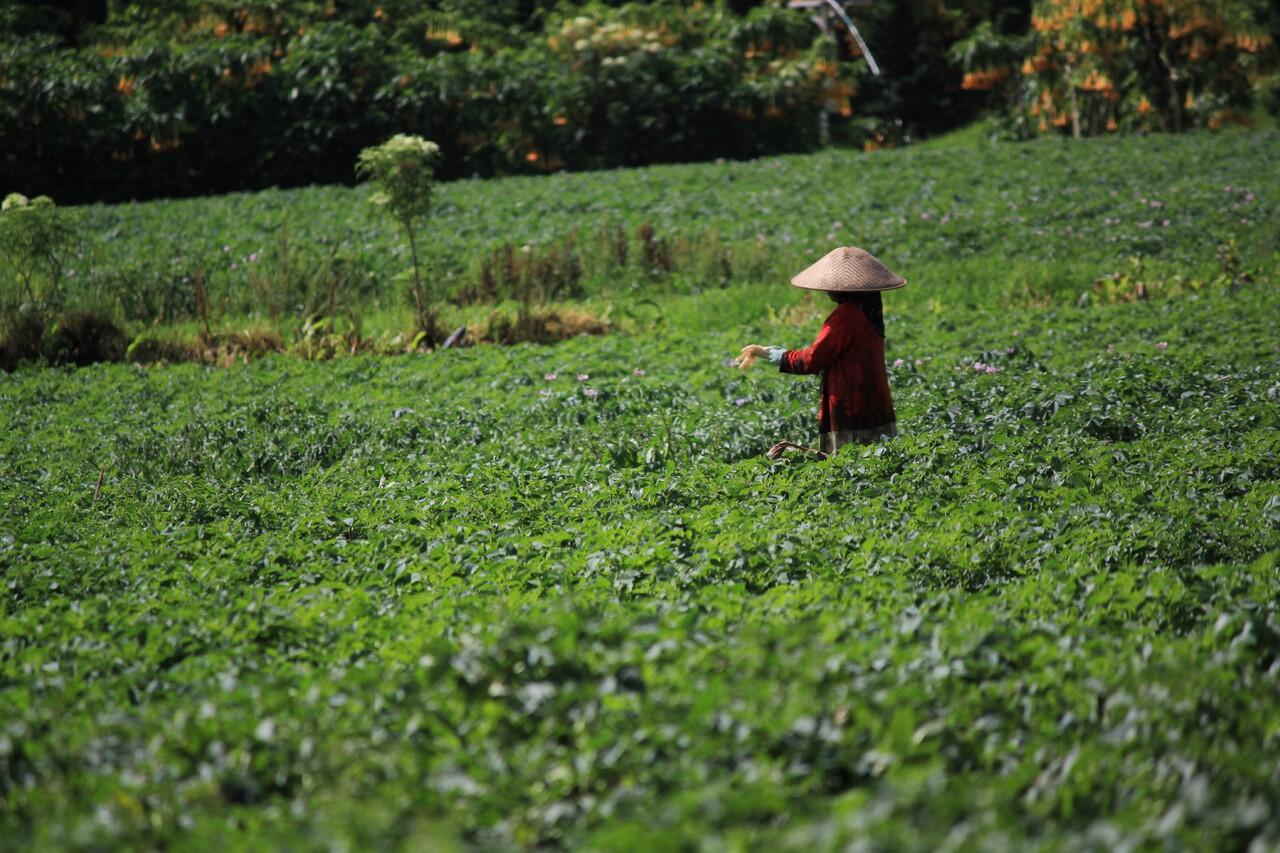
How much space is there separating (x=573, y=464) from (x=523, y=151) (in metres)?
19.2

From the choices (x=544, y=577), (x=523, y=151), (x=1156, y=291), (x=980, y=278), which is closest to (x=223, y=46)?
(x=523, y=151)

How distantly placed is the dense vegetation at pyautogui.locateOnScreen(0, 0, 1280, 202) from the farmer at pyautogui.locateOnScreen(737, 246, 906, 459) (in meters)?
19.3

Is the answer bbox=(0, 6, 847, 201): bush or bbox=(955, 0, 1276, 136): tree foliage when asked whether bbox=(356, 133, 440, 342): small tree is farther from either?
bbox=(955, 0, 1276, 136): tree foliage

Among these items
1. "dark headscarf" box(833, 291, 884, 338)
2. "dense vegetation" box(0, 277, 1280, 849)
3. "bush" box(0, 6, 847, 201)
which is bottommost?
"dense vegetation" box(0, 277, 1280, 849)

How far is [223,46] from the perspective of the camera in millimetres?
24891

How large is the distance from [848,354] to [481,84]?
20.1m

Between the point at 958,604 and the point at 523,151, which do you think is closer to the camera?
the point at 958,604

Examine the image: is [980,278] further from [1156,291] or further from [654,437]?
[654,437]

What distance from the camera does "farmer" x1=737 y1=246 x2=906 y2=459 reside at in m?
6.84

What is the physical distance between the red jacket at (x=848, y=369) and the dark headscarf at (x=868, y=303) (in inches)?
1.6

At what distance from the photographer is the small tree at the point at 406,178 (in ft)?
39.1

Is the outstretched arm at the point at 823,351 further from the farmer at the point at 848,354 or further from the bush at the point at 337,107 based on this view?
the bush at the point at 337,107

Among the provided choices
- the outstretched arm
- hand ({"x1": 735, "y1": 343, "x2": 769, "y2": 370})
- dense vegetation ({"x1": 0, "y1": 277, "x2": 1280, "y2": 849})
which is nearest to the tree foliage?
dense vegetation ({"x1": 0, "y1": 277, "x2": 1280, "y2": 849})

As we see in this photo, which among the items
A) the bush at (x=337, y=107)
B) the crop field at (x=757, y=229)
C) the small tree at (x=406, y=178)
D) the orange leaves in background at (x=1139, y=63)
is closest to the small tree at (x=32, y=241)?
the crop field at (x=757, y=229)
